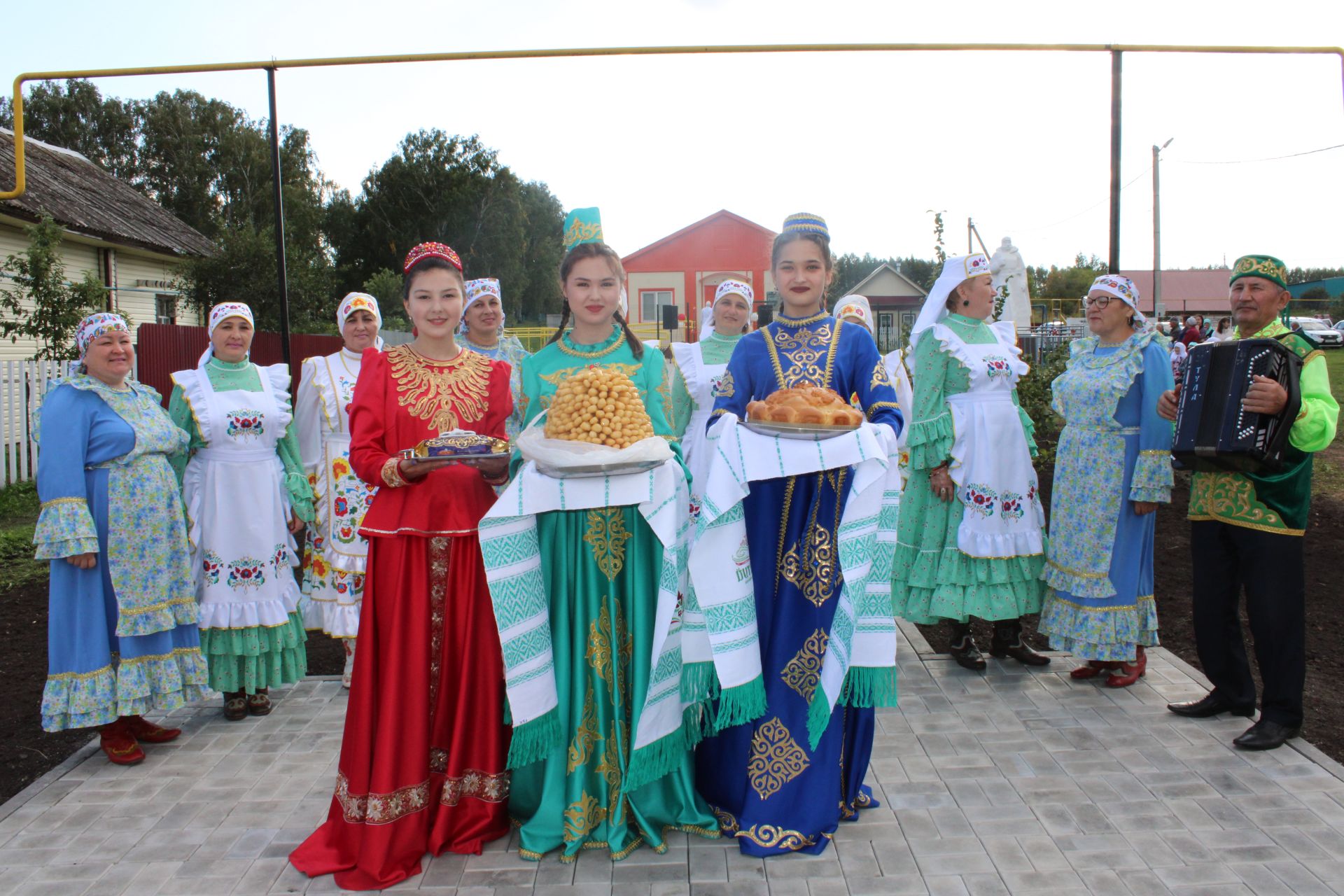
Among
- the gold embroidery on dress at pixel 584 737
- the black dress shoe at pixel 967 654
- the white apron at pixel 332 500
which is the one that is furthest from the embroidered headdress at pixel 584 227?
the black dress shoe at pixel 967 654

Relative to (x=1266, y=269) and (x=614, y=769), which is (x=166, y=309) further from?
(x=1266, y=269)

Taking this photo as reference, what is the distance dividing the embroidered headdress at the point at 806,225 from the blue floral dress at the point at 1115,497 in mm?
2282

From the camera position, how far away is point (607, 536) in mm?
3207

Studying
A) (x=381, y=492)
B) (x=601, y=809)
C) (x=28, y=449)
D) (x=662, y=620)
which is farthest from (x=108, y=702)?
(x=28, y=449)

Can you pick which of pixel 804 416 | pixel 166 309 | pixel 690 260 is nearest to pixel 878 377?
pixel 804 416

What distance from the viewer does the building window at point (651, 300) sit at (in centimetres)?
3991

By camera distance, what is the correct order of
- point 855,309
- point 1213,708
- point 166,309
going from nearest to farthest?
point 1213,708
point 855,309
point 166,309

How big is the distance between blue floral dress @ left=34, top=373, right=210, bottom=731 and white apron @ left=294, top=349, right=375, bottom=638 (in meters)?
0.80

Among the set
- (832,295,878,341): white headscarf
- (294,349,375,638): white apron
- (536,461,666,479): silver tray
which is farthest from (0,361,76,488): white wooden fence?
(536,461,666,479): silver tray

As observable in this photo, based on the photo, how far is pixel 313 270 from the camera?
2314 centimetres

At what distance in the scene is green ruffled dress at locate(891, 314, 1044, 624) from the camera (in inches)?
202

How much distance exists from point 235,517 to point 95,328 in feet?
3.76

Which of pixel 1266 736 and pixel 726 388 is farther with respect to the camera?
pixel 1266 736

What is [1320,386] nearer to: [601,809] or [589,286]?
[589,286]
